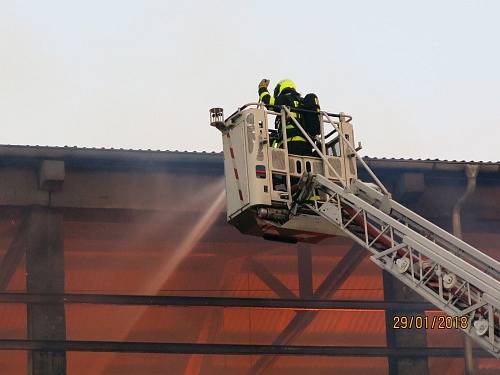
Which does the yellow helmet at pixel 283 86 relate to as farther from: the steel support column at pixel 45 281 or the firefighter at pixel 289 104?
the steel support column at pixel 45 281

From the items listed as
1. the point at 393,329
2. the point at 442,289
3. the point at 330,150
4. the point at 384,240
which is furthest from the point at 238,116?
the point at 393,329

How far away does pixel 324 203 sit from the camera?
560 inches

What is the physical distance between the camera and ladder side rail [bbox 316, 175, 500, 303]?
1221cm

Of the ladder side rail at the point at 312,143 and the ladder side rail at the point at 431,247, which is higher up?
the ladder side rail at the point at 312,143

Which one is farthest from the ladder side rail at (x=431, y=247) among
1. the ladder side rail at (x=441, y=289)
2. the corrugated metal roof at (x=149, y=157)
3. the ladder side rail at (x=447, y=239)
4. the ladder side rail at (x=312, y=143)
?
the corrugated metal roof at (x=149, y=157)

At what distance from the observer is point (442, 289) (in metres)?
12.8

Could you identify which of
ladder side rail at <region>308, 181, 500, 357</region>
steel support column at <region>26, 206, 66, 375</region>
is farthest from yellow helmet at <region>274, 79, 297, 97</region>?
steel support column at <region>26, 206, 66, 375</region>

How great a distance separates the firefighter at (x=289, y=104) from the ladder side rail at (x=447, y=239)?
2.86ft

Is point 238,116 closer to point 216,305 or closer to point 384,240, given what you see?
point 384,240

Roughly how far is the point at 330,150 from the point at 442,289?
11.1ft

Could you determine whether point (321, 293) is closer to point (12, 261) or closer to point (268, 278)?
point (268, 278)

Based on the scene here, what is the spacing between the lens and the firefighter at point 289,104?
14922 mm

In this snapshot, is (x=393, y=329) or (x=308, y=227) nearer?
(x=308, y=227)

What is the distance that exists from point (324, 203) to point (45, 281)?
610 centimetres
